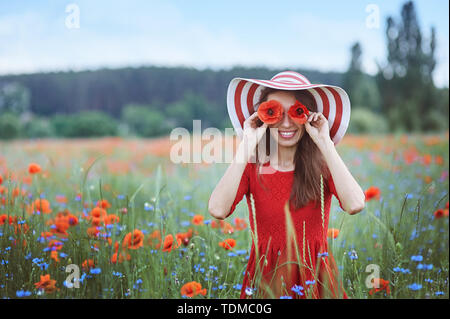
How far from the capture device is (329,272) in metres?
1.49

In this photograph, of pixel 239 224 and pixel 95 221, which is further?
pixel 239 224

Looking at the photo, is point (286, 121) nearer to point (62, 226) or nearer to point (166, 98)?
point (62, 226)

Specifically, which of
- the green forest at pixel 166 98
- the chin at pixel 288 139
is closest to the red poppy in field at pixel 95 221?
the chin at pixel 288 139

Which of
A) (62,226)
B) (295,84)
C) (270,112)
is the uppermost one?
(295,84)

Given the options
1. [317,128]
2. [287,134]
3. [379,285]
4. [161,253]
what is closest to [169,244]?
[161,253]

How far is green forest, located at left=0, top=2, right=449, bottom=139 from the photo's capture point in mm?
9578

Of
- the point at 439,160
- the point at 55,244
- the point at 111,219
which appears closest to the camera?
the point at 55,244

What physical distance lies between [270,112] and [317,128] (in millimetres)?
201

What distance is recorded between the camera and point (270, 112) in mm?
1446

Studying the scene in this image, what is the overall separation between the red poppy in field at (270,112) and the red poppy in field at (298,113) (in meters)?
0.04

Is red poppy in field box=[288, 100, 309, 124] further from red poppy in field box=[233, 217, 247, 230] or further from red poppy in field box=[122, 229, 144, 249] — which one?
red poppy in field box=[233, 217, 247, 230]
